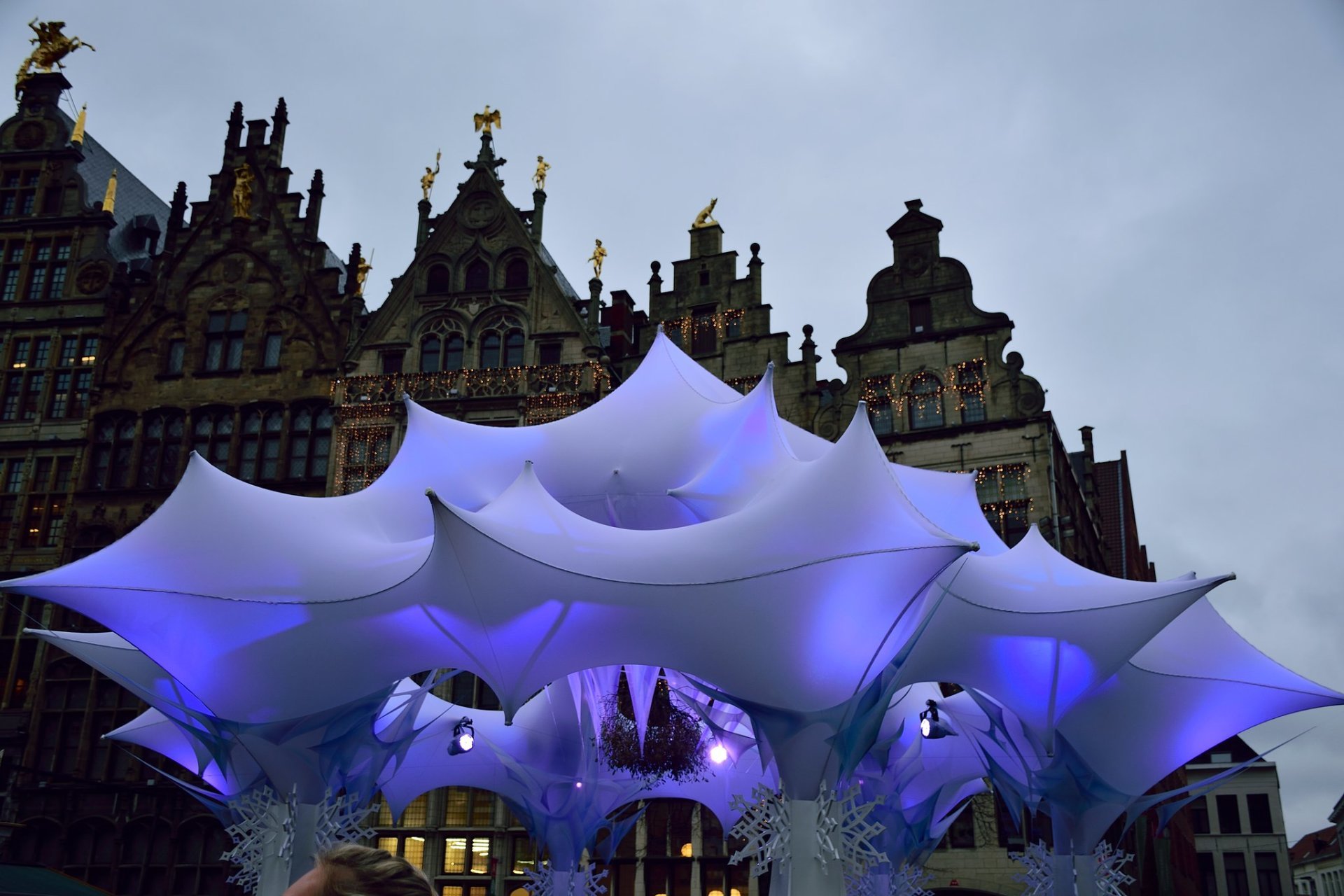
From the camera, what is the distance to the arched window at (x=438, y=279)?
26688 mm

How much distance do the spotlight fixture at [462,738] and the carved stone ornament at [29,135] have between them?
70.6 feet

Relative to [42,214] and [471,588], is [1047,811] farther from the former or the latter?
[42,214]

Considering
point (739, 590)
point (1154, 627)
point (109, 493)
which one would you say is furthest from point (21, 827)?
point (1154, 627)

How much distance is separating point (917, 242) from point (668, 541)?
16487 mm

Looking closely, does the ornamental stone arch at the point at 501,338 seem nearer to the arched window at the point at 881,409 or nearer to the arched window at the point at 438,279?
the arched window at the point at 438,279

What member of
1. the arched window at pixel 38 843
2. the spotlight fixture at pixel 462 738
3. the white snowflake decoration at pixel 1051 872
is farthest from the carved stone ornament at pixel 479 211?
the white snowflake decoration at pixel 1051 872

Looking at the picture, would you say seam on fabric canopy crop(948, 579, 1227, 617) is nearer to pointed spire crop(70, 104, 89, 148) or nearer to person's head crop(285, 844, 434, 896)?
person's head crop(285, 844, 434, 896)

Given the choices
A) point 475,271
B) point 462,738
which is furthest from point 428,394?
point 462,738

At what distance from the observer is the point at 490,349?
85.7 ft

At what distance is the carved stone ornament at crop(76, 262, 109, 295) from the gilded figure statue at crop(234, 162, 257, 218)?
3341mm

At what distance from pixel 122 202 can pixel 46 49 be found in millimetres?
4084

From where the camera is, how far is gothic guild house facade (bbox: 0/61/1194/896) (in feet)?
75.2

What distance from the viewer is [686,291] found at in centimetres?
2612

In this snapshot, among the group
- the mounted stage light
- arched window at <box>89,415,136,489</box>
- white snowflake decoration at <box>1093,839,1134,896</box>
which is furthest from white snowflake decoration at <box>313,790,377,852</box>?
arched window at <box>89,415,136,489</box>
